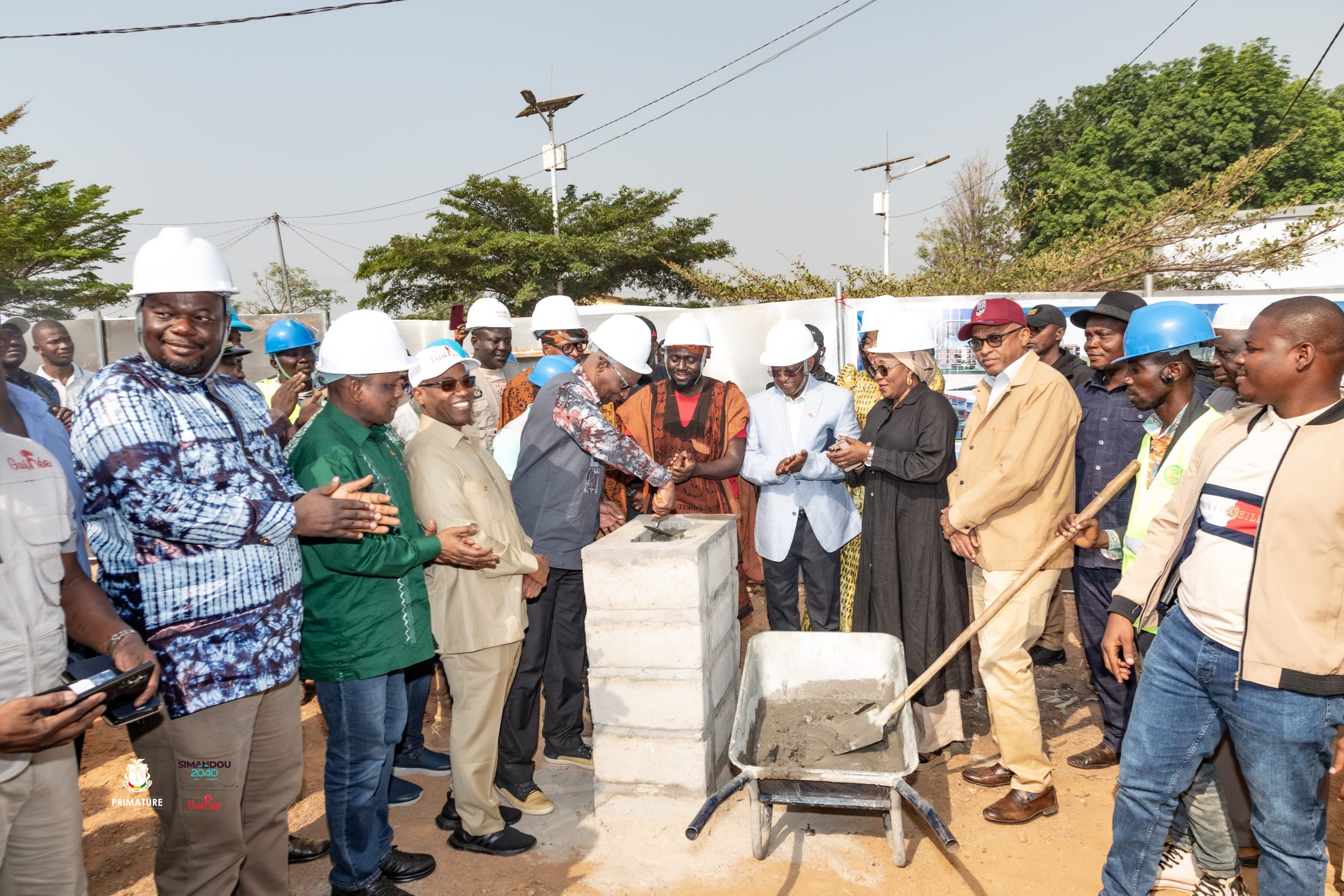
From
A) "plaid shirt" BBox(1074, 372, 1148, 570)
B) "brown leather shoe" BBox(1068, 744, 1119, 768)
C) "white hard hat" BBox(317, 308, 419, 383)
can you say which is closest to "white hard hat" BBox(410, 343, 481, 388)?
"white hard hat" BBox(317, 308, 419, 383)

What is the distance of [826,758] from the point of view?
3.25m

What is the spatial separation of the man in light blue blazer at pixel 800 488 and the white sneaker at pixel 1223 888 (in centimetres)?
200

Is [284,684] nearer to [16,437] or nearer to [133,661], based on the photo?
[133,661]

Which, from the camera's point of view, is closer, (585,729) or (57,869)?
(57,869)

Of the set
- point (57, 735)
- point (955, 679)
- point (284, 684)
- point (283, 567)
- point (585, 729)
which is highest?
point (283, 567)

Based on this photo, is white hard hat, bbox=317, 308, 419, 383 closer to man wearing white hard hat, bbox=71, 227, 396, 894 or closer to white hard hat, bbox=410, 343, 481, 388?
white hard hat, bbox=410, 343, 481, 388

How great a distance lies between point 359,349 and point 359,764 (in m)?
1.53

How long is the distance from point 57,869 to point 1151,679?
3114 millimetres

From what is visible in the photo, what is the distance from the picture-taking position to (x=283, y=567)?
2428 millimetres

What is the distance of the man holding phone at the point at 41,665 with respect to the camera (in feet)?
5.75

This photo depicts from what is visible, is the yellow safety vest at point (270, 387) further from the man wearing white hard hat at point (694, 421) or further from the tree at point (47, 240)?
the tree at point (47, 240)

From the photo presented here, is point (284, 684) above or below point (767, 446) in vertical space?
below

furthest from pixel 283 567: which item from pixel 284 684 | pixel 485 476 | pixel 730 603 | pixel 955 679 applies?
pixel 955 679

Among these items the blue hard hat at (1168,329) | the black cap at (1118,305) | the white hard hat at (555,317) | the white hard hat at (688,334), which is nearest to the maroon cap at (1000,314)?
the blue hard hat at (1168,329)
